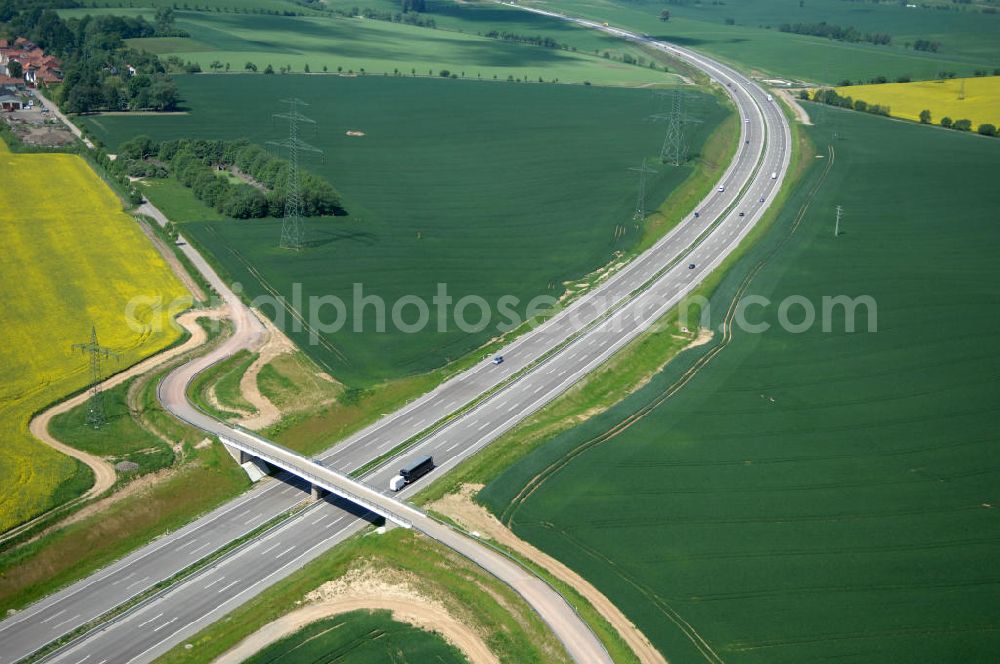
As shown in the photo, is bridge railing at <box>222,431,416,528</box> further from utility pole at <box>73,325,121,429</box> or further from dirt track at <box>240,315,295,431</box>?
utility pole at <box>73,325,121,429</box>

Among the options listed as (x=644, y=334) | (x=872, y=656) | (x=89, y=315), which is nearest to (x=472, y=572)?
(x=872, y=656)

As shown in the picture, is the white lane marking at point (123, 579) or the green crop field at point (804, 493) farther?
the white lane marking at point (123, 579)

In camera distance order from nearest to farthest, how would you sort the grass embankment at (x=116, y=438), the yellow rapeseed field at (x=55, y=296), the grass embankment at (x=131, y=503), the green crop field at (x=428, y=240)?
the grass embankment at (x=131, y=503), the yellow rapeseed field at (x=55, y=296), the grass embankment at (x=116, y=438), the green crop field at (x=428, y=240)

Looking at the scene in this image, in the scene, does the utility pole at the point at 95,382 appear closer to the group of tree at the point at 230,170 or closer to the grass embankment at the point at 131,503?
the grass embankment at the point at 131,503

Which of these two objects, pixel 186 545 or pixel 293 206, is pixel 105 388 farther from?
pixel 293 206

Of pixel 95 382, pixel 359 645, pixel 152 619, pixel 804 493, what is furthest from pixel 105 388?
pixel 804 493

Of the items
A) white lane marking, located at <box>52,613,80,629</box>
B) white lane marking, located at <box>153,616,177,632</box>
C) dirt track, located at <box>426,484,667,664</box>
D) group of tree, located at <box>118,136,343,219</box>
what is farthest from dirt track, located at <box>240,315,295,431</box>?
group of tree, located at <box>118,136,343,219</box>

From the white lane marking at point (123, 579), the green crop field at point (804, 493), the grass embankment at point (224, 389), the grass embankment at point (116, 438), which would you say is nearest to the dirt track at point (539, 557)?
the green crop field at point (804, 493)
